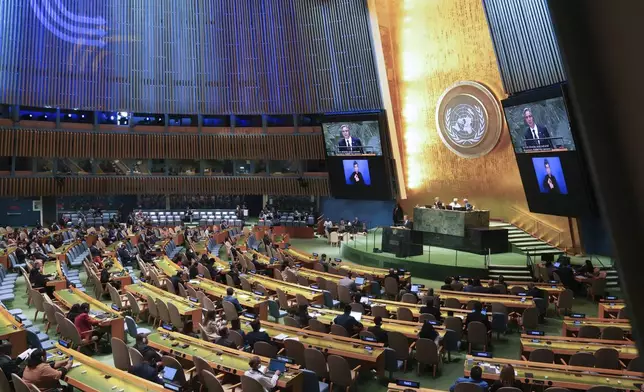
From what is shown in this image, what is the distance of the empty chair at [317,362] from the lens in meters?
7.18

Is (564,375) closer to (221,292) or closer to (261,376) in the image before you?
(261,376)

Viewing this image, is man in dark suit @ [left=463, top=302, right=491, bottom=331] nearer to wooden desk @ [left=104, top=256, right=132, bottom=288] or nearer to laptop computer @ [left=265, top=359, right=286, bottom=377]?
laptop computer @ [left=265, top=359, right=286, bottom=377]

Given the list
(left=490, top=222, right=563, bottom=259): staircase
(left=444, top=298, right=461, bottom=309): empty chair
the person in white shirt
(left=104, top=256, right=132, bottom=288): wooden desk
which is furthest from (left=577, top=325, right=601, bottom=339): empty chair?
(left=104, top=256, right=132, bottom=288): wooden desk

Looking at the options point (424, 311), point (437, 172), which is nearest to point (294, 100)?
point (437, 172)

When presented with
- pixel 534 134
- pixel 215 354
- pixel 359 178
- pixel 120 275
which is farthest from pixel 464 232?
pixel 215 354

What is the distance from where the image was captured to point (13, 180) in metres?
26.4

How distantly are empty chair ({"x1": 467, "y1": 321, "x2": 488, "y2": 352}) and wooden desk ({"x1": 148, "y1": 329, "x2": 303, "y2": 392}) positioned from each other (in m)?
3.67

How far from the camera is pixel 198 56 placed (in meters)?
29.2

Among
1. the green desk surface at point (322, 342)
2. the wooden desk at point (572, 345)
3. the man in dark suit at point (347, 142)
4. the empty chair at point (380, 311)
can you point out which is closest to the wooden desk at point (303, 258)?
the empty chair at point (380, 311)

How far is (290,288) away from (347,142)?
13.5 meters

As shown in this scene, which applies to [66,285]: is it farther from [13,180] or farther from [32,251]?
[13,180]

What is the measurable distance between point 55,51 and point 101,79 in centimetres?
247

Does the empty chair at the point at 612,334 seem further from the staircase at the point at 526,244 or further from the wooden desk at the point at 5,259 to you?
the wooden desk at the point at 5,259

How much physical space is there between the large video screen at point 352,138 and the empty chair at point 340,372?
57.5 ft
